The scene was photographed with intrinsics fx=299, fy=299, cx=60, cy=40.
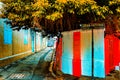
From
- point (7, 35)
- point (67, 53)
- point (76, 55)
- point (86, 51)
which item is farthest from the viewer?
point (7, 35)

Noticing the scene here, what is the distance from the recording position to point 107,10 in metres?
12.9

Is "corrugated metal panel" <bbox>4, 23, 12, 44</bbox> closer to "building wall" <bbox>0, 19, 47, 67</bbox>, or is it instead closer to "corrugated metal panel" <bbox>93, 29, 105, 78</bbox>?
"building wall" <bbox>0, 19, 47, 67</bbox>

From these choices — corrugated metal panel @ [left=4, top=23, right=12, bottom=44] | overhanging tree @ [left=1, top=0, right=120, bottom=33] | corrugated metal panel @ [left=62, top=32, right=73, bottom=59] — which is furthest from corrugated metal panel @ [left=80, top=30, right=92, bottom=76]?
corrugated metal panel @ [left=4, top=23, right=12, bottom=44]

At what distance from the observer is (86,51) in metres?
15.6

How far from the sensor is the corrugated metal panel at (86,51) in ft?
50.6

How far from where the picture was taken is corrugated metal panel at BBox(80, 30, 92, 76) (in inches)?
607

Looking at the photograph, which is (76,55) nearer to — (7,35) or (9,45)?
(7,35)

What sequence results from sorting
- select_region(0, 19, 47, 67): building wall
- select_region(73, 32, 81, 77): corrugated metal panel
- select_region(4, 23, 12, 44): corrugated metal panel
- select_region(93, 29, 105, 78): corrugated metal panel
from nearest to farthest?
1. select_region(93, 29, 105, 78): corrugated metal panel
2. select_region(73, 32, 81, 77): corrugated metal panel
3. select_region(0, 19, 47, 67): building wall
4. select_region(4, 23, 12, 44): corrugated metal panel

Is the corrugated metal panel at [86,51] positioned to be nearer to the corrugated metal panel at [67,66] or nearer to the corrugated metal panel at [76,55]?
the corrugated metal panel at [76,55]

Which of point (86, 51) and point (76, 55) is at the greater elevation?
point (86, 51)

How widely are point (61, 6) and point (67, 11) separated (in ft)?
1.88

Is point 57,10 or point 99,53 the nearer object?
point 57,10

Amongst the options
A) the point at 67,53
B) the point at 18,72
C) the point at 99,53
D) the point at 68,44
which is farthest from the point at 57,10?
the point at 18,72

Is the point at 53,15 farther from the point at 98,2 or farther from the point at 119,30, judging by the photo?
the point at 119,30
